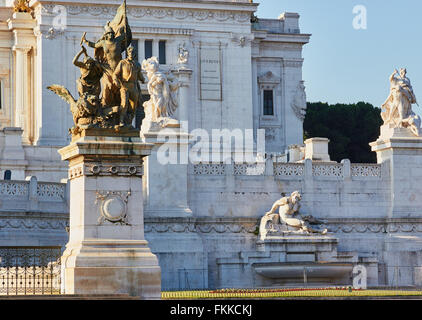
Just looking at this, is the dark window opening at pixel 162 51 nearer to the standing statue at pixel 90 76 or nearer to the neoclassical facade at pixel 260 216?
the neoclassical facade at pixel 260 216

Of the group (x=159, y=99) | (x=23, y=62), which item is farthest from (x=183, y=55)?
(x=159, y=99)

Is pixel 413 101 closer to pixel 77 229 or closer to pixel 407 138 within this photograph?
pixel 407 138

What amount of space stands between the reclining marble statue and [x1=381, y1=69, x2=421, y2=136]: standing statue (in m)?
5.54

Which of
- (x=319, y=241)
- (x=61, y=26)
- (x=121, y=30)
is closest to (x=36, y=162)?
(x=61, y=26)

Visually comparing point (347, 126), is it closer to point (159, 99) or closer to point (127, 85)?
point (159, 99)

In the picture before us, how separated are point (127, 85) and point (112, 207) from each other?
9.96 ft

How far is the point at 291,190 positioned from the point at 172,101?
5.71m

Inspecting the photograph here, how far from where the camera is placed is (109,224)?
2673 cm

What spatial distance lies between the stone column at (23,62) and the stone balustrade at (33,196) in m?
26.9

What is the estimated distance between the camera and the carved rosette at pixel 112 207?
87.6 ft

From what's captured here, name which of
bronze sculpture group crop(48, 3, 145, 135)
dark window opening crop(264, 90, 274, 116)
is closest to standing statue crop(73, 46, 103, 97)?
bronze sculpture group crop(48, 3, 145, 135)

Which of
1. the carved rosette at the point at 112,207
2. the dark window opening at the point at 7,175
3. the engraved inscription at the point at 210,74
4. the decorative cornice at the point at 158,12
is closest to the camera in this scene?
the carved rosette at the point at 112,207

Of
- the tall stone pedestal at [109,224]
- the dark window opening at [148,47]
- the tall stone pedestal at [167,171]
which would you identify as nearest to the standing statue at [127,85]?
the tall stone pedestal at [109,224]

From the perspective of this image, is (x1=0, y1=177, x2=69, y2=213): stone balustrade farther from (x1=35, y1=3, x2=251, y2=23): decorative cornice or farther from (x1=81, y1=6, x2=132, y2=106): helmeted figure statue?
(x1=35, y1=3, x2=251, y2=23): decorative cornice
